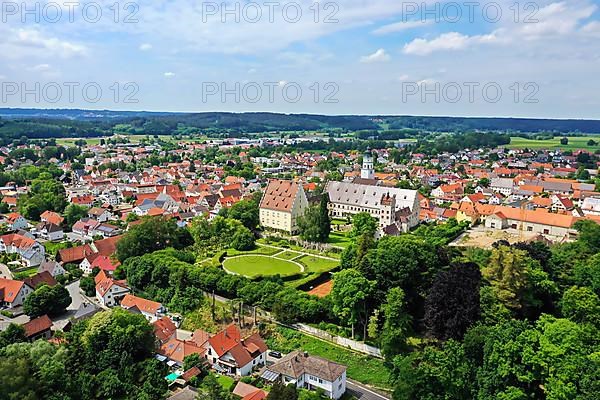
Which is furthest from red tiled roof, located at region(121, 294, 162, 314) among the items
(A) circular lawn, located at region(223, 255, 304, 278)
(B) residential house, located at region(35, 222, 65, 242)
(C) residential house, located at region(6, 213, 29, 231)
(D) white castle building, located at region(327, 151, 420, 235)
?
(C) residential house, located at region(6, 213, 29, 231)

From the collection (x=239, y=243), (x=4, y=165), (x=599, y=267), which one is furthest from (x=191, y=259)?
(x=4, y=165)

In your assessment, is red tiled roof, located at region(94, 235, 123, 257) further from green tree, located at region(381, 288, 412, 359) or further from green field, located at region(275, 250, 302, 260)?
green tree, located at region(381, 288, 412, 359)

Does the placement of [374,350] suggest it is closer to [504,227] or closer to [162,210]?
[504,227]

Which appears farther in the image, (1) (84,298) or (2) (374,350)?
(1) (84,298)

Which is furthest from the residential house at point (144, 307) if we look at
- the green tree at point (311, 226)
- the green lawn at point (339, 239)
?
the green lawn at point (339, 239)

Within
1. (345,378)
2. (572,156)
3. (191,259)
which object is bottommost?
(345,378)

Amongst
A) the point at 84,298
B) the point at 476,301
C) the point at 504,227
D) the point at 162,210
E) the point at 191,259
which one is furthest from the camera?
the point at 162,210

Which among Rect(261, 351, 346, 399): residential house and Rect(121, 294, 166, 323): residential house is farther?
Rect(121, 294, 166, 323): residential house
